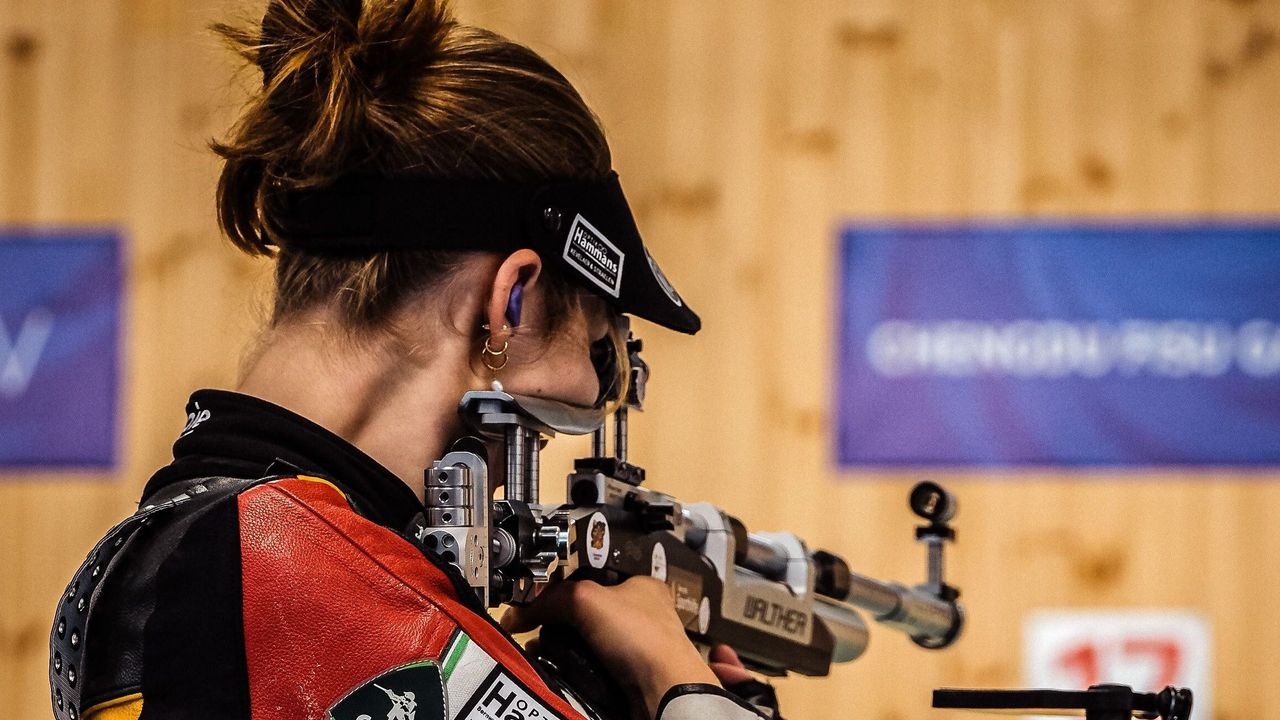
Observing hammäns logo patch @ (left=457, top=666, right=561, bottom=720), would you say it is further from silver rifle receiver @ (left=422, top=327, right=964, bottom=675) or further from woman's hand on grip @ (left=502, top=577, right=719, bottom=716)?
woman's hand on grip @ (left=502, top=577, right=719, bottom=716)

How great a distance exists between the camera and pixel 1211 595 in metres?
2.59

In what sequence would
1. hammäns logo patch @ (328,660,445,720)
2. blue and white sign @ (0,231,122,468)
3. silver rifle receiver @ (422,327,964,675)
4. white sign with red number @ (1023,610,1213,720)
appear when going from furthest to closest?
blue and white sign @ (0,231,122,468) → white sign with red number @ (1023,610,1213,720) → silver rifle receiver @ (422,327,964,675) → hammäns logo patch @ (328,660,445,720)

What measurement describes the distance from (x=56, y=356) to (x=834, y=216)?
1466 mm

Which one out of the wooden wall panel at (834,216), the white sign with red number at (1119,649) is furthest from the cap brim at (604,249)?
the white sign with red number at (1119,649)

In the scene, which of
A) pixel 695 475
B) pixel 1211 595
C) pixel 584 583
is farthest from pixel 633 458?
pixel 584 583

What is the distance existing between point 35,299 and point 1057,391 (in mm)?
1877

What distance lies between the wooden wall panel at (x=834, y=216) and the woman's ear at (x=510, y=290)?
1604 mm

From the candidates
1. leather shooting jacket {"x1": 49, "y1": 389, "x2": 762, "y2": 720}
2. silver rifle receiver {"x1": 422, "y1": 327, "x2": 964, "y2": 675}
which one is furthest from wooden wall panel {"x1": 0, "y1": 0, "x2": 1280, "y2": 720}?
leather shooting jacket {"x1": 49, "y1": 389, "x2": 762, "y2": 720}

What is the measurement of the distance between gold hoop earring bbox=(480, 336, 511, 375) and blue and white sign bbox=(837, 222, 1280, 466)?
168cm

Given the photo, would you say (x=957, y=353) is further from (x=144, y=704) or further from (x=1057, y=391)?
(x=144, y=704)

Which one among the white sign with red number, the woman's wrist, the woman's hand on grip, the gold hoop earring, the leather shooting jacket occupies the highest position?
the gold hoop earring

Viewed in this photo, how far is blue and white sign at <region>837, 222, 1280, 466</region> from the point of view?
8.42 ft

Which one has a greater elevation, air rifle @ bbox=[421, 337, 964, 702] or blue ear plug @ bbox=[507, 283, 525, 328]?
blue ear plug @ bbox=[507, 283, 525, 328]

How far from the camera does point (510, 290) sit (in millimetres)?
1012
